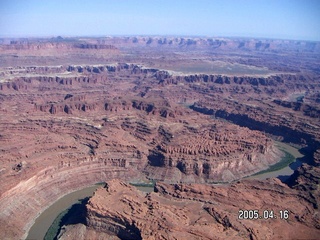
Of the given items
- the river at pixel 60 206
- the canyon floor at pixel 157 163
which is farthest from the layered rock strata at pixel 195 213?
the river at pixel 60 206

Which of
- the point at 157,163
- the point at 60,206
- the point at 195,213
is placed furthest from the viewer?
the point at 157,163

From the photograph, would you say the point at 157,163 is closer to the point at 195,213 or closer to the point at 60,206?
the point at 60,206

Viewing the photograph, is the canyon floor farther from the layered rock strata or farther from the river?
the river

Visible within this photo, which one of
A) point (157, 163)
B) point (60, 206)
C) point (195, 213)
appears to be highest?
point (195, 213)

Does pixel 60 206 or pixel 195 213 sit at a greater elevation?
pixel 195 213

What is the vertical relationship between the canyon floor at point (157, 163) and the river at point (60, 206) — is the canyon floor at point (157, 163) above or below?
above

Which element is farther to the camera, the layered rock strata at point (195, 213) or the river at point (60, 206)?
the river at point (60, 206)

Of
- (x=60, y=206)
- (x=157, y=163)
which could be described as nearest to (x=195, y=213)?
(x=60, y=206)

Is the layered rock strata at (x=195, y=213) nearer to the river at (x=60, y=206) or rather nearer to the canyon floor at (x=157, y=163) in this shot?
the canyon floor at (x=157, y=163)

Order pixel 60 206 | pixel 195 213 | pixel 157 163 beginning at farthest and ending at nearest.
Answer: pixel 157 163
pixel 60 206
pixel 195 213

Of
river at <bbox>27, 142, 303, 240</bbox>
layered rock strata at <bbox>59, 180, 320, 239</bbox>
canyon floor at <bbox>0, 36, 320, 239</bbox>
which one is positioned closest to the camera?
layered rock strata at <bbox>59, 180, 320, 239</bbox>

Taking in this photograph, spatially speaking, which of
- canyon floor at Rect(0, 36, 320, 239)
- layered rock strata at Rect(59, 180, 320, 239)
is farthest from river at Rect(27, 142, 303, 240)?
layered rock strata at Rect(59, 180, 320, 239)

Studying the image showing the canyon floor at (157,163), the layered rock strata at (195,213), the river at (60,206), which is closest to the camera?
the layered rock strata at (195,213)
